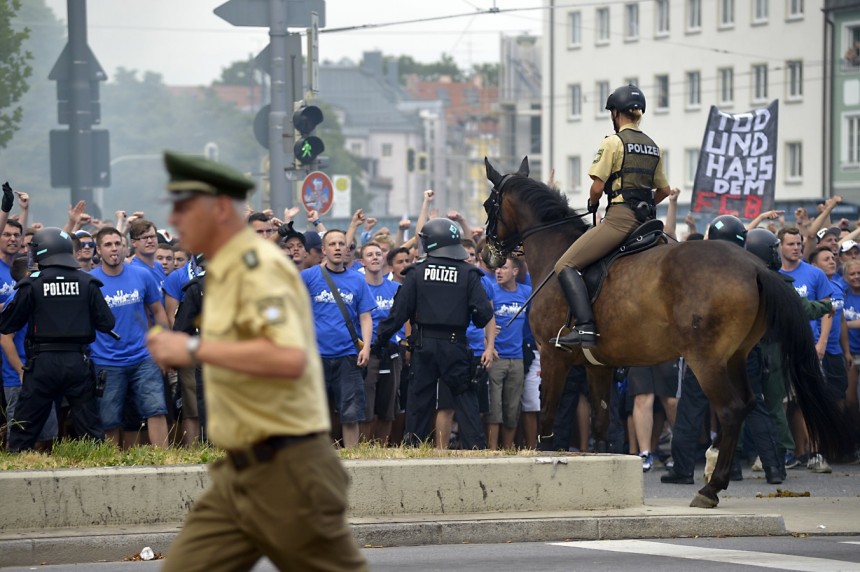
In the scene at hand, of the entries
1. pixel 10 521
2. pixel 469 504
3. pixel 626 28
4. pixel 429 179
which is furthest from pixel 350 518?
pixel 429 179

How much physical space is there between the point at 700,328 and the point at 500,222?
2678mm

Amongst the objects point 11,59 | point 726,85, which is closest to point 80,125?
point 11,59

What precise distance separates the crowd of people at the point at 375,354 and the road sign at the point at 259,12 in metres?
3.60

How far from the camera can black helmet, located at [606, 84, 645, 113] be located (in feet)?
40.0

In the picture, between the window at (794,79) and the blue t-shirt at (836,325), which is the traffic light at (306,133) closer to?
the blue t-shirt at (836,325)

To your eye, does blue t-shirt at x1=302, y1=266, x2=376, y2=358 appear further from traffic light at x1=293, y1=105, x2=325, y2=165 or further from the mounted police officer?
traffic light at x1=293, y1=105, x2=325, y2=165

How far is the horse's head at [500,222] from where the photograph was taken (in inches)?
549

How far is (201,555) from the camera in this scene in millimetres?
5293

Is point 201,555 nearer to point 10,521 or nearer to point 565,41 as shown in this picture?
point 10,521

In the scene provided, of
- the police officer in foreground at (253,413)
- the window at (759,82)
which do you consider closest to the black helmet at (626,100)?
the police officer in foreground at (253,413)

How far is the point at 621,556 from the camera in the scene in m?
9.60

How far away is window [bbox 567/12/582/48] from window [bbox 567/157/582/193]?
6.14m

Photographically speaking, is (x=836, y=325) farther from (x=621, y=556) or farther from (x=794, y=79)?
(x=794, y=79)

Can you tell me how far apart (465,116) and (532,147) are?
42258mm
